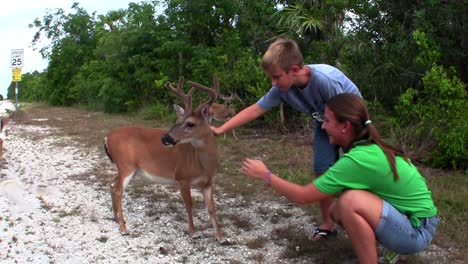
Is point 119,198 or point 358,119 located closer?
point 358,119

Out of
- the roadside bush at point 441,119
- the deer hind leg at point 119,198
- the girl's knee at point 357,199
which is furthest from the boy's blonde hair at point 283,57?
the roadside bush at point 441,119

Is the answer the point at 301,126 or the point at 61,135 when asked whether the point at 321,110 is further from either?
the point at 61,135

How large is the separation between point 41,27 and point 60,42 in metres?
1.49

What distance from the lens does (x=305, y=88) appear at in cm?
451

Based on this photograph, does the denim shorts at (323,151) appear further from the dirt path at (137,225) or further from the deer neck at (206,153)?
the deer neck at (206,153)

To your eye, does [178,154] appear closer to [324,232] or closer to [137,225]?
[137,225]

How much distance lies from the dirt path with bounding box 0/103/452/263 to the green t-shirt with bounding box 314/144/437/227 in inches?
40.7

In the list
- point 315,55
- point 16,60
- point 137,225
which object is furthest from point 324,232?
Answer: point 16,60

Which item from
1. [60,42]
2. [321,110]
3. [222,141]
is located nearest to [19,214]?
[321,110]

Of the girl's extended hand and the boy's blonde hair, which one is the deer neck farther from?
the girl's extended hand

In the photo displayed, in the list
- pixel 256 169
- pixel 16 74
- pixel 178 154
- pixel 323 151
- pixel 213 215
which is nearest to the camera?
pixel 256 169

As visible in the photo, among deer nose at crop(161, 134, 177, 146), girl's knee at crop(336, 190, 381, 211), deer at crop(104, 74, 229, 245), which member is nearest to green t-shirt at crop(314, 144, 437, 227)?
girl's knee at crop(336, 190, 381, 211)

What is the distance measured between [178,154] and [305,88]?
1869 mm

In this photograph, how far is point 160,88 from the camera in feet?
53.8
